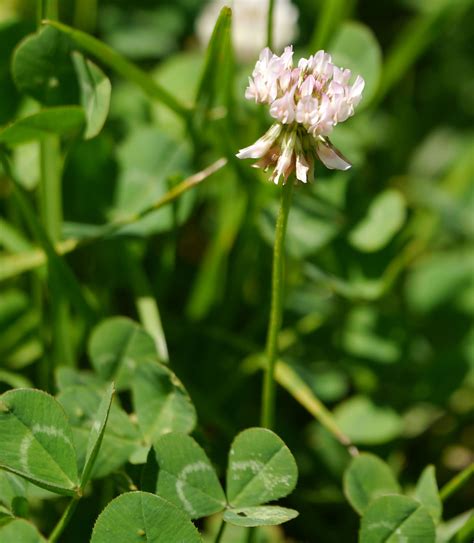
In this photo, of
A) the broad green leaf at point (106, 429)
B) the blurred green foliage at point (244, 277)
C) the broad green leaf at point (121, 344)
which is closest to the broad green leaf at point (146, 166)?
the blurred green foliage at point (244, 277)

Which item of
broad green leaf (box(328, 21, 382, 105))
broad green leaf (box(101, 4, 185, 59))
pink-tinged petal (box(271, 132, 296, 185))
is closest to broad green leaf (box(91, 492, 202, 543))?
pink-tinged petal (box(271, 132, 296, 185))

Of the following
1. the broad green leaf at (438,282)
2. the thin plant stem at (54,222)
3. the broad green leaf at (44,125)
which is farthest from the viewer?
the broad green leaf at (438,282)

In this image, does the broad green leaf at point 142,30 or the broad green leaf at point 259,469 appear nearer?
the broad green leaf at point 259,469

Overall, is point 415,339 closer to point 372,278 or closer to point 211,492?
point 372,278

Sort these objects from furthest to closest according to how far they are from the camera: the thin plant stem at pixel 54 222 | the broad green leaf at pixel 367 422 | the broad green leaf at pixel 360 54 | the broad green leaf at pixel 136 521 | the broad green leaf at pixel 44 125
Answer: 1. the broad green leaf at pixel 360 54
2. the broad green leaf at pixel 367 422
3. the thin plant stem at pixel 54 222
4. the broad green leaf at pixel 44 125
5. the broad green leaf at pixel 136 521

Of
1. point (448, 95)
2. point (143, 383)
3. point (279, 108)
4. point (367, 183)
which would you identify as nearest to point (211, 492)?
point (143, 383)

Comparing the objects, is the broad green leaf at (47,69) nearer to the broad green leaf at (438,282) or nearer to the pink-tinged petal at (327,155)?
the pink-tinged petal at (327,155)

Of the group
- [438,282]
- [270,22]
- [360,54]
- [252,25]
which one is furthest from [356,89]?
[252,25]
